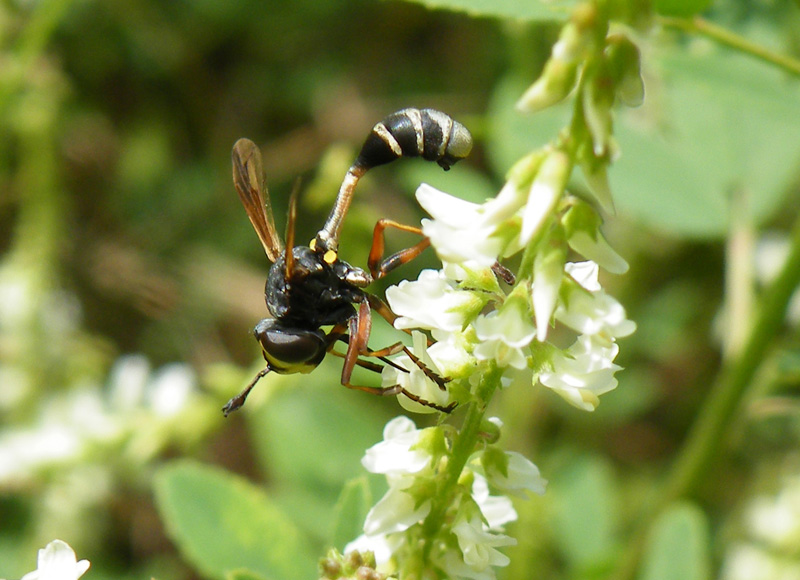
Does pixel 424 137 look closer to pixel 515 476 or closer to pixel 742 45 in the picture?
pixel 742 45

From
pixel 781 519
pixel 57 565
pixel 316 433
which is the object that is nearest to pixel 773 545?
pixel 781 519

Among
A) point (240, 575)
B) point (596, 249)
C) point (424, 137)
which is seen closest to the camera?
point (596, 249)

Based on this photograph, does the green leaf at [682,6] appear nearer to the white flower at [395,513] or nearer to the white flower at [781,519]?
the white flower at [395,513]

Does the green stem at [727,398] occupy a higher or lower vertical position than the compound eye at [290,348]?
lower

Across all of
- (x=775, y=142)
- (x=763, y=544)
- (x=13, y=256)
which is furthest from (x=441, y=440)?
(x=13, y=256)

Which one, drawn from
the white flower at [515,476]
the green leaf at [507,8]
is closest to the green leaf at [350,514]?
the white flower at [515,476]

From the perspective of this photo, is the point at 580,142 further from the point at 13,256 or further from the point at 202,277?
the point at 202,277

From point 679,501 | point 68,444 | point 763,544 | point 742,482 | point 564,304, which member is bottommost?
point 742,482
